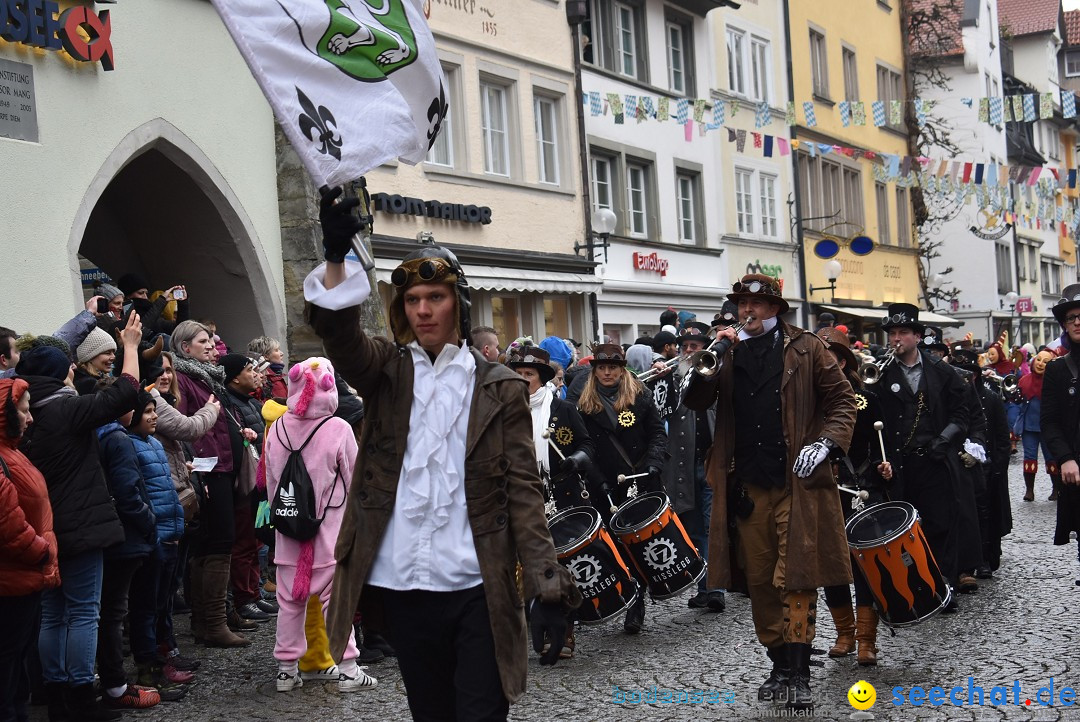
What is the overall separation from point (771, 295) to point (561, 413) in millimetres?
2744

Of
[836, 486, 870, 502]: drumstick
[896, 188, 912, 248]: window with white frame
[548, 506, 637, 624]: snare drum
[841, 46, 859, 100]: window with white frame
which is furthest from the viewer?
[896, 188, 912, 248]: window with white frame

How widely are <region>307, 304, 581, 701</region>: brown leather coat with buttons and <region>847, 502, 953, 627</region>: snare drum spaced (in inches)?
157

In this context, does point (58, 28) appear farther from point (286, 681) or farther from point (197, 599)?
point (286, 681)

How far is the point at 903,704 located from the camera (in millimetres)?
6984

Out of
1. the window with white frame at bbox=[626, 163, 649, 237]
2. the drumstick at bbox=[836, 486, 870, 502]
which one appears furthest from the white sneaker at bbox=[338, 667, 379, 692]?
the window with white frame at bbox=[626, 163, 649, 237]

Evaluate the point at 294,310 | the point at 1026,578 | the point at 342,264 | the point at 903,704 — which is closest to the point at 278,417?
the point at 903,704

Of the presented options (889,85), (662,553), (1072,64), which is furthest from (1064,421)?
(1072,64)

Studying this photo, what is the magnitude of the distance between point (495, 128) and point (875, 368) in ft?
41.0

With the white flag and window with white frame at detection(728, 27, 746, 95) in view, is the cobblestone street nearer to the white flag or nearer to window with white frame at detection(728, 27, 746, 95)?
the white flag

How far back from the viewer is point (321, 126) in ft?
15.1

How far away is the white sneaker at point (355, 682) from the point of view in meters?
8.11

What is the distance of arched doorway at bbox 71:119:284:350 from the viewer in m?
15.3

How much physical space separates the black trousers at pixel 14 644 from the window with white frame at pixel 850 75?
3305 cm

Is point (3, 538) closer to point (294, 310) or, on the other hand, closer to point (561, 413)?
point (561, 413)
